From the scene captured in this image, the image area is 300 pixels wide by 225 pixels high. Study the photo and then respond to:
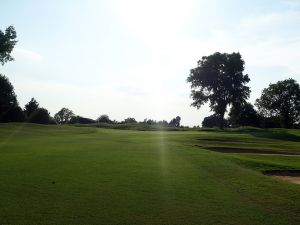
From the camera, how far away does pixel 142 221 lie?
356 inches

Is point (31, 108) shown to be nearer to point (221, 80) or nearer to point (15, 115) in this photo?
point (15, 115)

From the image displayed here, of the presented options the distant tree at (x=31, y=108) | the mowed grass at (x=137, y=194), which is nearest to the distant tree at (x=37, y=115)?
the distant tree at (x=31, y=108)

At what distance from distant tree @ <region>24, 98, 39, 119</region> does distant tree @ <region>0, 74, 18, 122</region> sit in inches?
109

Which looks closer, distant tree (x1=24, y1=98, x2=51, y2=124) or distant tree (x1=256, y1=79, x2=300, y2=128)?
distant tree (x1=24, y1=98, x2=51, y2=124)

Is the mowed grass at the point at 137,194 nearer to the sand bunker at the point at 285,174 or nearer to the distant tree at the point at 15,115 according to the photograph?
the sand bunker at the point at 285,174

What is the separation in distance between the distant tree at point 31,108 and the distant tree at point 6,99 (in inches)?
109

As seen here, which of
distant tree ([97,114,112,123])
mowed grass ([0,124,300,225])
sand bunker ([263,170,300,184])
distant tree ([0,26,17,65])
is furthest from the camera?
distant tree ([97,114,112,123])

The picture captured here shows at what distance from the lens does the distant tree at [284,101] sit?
123 m

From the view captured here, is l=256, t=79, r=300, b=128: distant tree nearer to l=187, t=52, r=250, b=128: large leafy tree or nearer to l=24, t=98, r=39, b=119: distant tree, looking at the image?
l=187, t=52, r=250, b=128: large leafy tree

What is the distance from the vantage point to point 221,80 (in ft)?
267

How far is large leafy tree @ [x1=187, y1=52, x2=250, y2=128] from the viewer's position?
81.3 m

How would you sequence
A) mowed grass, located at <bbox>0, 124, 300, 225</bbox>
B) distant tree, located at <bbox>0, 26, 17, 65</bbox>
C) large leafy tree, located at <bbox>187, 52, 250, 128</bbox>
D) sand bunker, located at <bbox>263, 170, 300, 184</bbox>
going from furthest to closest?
1. large leafy tree, located at <bbox>187, 52, 250, 128</bbox>
2. distant tree, located at <bbox>0, 26, 17, 65</bbox>
3. sand bunker, located at <bbox>263, 170, 300, 184</bbox>
4. mowed grass, located at <bbox>0, 124, 300, 225</bbox>

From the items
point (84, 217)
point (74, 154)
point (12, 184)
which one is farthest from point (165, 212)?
point (74, 154)

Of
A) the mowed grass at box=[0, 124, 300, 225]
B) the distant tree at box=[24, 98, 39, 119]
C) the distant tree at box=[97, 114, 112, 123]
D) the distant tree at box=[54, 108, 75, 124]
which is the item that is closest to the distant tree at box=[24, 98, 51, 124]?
the distant tree at box=[24, 98, 39, 119]
